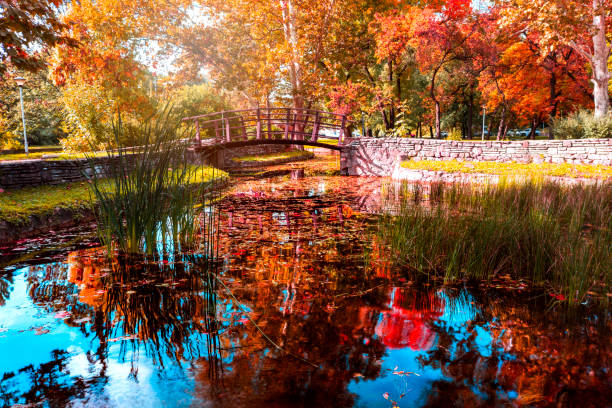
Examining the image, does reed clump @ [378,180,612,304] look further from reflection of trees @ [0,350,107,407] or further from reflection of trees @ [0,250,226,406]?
reflection of trees @ [0,350,107,407]

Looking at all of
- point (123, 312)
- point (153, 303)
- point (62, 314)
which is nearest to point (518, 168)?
point (153, 303)

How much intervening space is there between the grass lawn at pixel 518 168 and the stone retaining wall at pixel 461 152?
0.54 metres

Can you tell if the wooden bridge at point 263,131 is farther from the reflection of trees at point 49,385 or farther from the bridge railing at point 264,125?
the reflection of trees at point 49,385

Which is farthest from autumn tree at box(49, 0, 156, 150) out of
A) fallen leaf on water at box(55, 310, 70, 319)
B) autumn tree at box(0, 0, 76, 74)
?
fallen leaf on water at box(55, 310, 70, 319)

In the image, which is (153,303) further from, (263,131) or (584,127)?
(584,127)

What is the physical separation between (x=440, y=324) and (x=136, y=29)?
2412 centimetres

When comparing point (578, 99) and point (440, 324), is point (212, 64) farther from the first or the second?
point (440, 324)

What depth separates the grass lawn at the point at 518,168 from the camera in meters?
9.70

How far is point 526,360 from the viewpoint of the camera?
2543mm

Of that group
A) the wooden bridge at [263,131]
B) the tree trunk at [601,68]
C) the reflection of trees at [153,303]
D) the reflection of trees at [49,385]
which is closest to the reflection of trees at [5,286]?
the reflection of trees at [153,303]

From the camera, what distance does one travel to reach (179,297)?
3.45m

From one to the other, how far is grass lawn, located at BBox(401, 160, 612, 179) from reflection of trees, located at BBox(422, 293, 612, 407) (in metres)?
6.61

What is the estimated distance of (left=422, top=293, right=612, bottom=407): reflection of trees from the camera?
87.2 inches

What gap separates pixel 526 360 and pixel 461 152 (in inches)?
466
